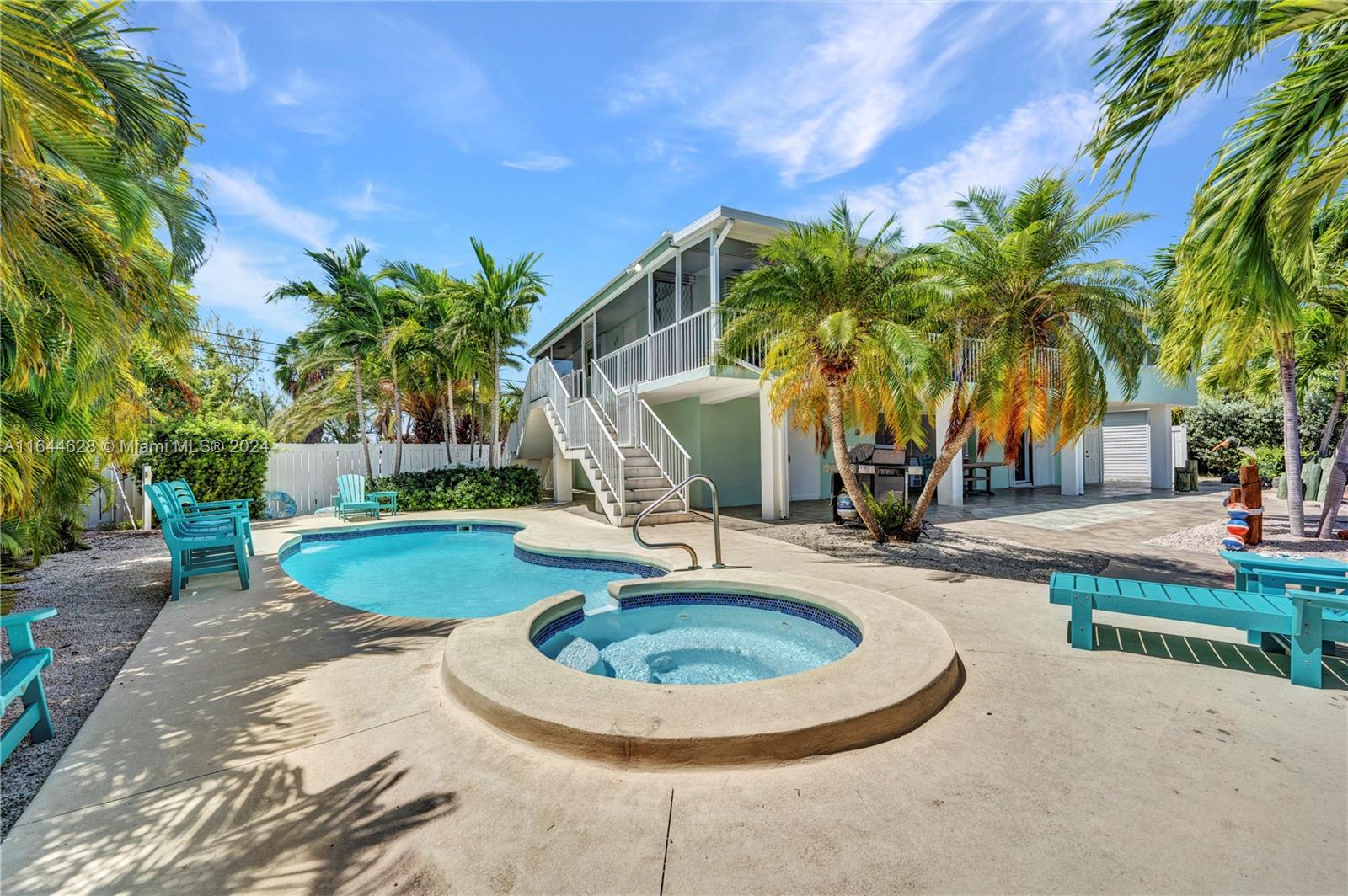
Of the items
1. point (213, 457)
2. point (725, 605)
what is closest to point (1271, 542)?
point (725, 605)

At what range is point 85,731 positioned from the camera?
3012 millimetres

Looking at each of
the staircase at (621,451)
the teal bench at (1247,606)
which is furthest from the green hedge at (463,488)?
the teal bench at (1247,606)

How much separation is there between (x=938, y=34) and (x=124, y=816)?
29.9ft

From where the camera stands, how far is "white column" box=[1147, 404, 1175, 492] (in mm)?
18172

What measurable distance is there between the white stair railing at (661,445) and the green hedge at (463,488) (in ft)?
16.3

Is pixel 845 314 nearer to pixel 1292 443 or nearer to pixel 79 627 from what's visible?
pixel 1292 443

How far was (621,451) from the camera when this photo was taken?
11.8 m

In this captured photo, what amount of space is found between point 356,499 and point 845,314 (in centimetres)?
1162

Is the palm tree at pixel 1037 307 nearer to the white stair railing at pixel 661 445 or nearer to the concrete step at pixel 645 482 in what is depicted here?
the white stair railing at pixel 661 445

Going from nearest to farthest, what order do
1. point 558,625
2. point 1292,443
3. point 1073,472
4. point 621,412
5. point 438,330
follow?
point 558,625
point 1292,443
point 621,412
point 438,330
point 1073,472

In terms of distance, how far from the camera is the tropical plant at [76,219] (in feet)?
9.33

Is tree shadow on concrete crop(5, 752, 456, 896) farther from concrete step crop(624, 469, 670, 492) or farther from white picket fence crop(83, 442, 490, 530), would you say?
white picket fence crop(83, 442, 490, 530)

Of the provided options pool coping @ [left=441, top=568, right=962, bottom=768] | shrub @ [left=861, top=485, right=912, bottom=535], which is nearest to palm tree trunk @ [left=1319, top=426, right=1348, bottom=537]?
shrub @ [left=861, top=485, right=912, bottom=535]

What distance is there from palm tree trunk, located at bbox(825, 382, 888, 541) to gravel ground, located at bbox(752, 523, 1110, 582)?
239mm
